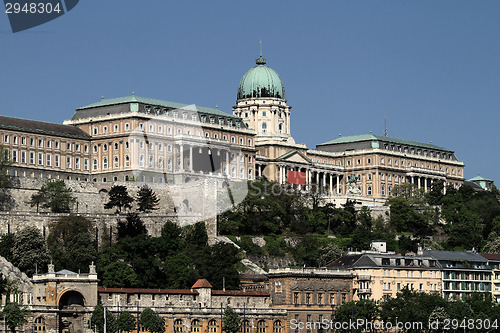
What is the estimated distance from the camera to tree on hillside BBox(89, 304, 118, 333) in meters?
108

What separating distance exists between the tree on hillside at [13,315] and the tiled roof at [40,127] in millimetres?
53562

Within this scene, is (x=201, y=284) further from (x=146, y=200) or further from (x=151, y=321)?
(x=146, y=200)

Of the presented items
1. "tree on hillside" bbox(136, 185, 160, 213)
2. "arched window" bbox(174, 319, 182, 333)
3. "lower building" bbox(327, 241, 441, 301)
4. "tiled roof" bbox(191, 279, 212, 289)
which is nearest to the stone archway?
"arched window" bbox(174, 319, 182, 333)

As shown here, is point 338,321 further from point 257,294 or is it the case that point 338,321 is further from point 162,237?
point 162,237

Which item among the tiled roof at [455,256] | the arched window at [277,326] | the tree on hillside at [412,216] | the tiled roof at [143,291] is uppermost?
the tree on hillside at [412,216]

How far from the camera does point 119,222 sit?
139m

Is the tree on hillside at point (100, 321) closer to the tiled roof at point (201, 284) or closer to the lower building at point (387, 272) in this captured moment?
the tiled roof at point (201, 284)

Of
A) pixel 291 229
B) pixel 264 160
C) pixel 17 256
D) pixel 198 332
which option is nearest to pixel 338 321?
pixel 198 332

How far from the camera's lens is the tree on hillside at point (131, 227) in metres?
138

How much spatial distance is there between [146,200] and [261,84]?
52975mm

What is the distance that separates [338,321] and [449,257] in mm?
21370

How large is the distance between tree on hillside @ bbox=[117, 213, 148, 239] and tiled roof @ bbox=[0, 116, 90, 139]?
77.0 ft

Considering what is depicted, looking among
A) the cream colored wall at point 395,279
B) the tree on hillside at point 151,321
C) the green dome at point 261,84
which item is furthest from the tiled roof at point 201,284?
the green dome at point 261,84

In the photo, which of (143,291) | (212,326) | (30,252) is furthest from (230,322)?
(30,252)
